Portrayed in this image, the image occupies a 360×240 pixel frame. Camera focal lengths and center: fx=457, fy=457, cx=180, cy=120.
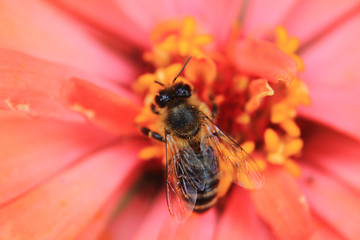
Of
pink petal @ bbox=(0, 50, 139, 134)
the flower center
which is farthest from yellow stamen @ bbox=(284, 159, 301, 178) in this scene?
pink petal @ bbox=(0, 50, 139, 134)

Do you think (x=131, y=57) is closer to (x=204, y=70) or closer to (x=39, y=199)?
Answer: (x=204, y=70)

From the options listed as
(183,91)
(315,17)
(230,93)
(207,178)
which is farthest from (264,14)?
(207,178)

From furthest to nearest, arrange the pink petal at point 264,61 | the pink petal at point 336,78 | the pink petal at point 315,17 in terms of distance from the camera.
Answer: the pink petal at point 315,17
the pink petal at point 336,78
the pink petal at point 264,61

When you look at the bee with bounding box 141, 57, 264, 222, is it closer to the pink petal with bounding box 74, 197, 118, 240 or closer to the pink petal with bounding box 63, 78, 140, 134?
the pink petal with bounding box 63, 78, 140, 134

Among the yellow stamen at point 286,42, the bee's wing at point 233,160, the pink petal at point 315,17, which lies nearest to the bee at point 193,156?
the bee's wing at point 233,160

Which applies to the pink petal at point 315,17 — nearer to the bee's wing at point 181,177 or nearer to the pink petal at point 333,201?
the pink petal at point 333,201

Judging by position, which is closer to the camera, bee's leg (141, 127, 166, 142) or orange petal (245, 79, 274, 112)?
orange petal (245, 79, 274, 112)
